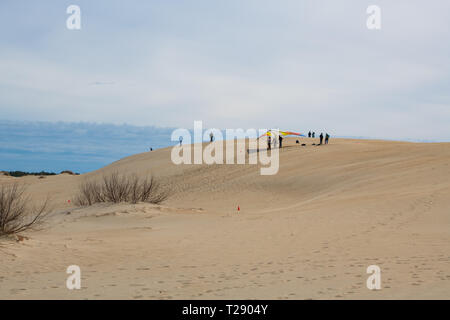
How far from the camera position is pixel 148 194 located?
69.2 ft

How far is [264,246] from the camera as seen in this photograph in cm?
1198

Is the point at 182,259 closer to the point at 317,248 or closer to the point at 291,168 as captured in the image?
the point at 317,248

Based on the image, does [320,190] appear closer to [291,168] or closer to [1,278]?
[291,168]

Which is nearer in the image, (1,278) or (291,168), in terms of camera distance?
(1,278)

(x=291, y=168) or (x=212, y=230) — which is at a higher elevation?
(x=291, y=168)

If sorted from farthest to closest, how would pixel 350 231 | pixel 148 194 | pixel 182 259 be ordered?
pixel 148 194 < pixel 350 231 < pixel 182 259

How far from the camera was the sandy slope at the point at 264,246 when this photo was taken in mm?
7945

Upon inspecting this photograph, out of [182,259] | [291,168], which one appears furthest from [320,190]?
[182,259]

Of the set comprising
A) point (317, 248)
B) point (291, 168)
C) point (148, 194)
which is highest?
point (291, 168)

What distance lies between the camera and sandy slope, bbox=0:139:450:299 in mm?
7945

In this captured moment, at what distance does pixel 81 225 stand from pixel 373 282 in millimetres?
11657
